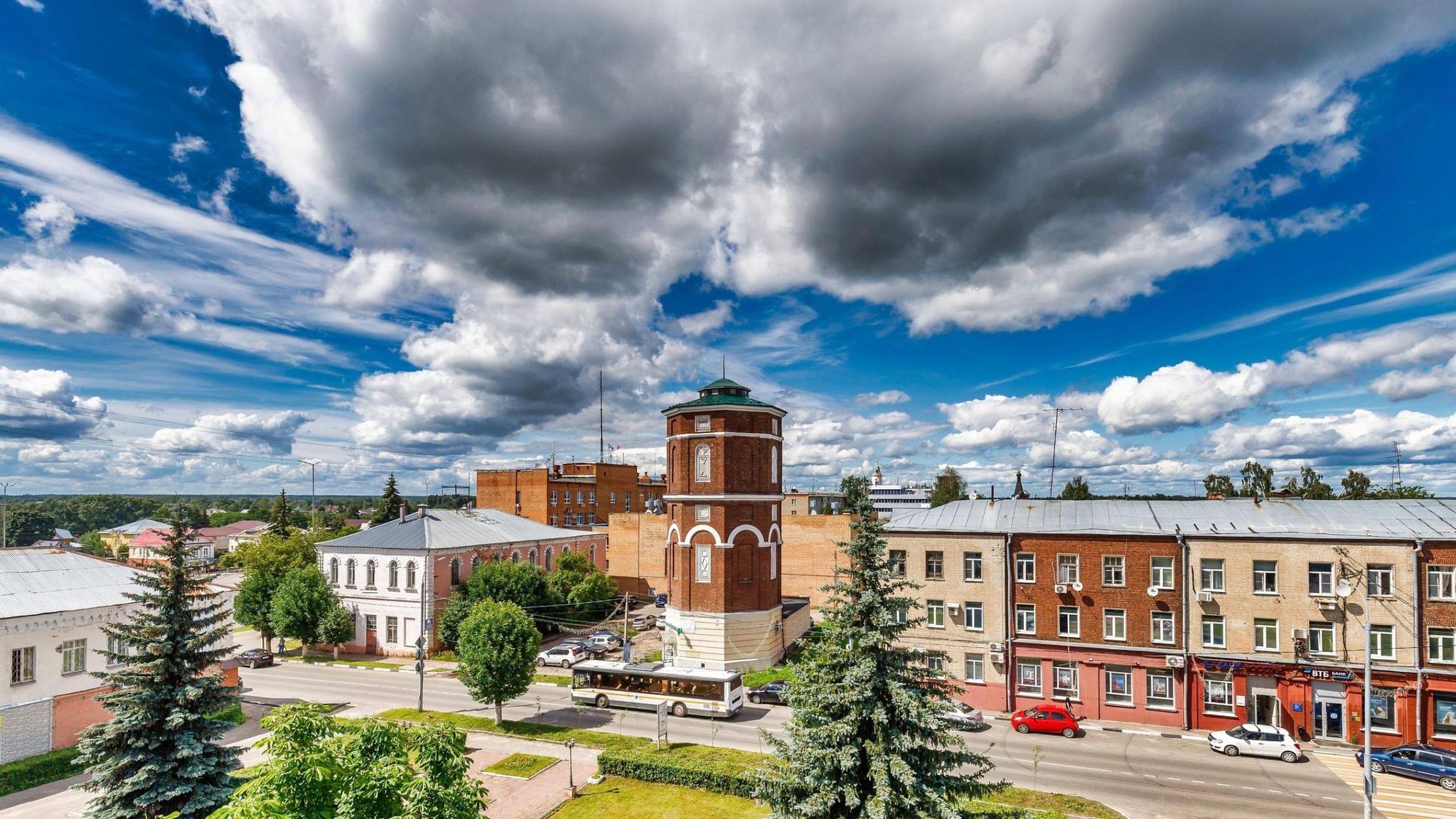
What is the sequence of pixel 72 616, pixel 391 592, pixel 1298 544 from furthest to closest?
pixel 391 592 < pixel 1298 544 < pixel 72 616

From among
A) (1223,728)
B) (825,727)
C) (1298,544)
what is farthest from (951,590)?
(825,727)

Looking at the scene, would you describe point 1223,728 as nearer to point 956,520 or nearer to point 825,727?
point 956,520

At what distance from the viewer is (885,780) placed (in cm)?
1516

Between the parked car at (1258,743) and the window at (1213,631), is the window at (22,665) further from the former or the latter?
the window at (1213,631)

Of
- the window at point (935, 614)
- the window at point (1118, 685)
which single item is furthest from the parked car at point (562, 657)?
the window at point (1118, 685)

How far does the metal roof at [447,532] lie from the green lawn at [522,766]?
23.8 metres

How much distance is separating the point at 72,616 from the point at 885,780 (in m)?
33.5

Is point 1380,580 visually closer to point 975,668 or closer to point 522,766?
point 975,668

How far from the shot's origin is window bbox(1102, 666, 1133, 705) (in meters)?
33.5

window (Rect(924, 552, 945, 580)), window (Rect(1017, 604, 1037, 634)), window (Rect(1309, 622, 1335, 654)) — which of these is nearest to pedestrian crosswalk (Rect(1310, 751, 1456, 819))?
window (Rect(1309, 622, 1335, 654))

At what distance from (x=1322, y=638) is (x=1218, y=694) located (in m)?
4.98

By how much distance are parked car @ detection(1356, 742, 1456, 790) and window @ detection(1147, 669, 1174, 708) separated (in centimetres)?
710

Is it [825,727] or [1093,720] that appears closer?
[825,727]

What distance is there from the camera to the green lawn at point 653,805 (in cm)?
2345
